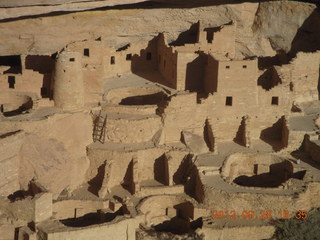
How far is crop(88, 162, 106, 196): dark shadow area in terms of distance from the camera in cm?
2683

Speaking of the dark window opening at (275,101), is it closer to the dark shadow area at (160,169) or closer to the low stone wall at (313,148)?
the low stone wall at (313,148)

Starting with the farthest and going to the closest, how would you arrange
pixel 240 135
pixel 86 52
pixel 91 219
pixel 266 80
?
pixel 266 80 → pixel 240 135 → pixel 86 52 → pixel 91 219

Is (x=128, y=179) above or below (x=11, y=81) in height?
below

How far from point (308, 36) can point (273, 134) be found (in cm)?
483

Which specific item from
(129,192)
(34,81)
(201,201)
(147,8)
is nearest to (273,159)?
(201,201)

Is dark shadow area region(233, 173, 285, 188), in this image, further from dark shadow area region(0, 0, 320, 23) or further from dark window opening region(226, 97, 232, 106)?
dark shadow area region(0, 0, 320, 23)

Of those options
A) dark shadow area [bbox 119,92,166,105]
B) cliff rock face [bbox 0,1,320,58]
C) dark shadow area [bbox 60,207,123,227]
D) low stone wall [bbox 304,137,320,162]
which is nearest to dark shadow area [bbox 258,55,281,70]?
cliff rock face [bbox 0,1,320,58]

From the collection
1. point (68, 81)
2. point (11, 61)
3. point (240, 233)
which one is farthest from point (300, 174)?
point (11, 61)

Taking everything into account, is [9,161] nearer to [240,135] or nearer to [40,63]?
[40,63]

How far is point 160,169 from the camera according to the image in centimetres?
2761

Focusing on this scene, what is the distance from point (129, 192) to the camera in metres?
26.7

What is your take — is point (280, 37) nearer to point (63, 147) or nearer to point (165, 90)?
point (165, 90)

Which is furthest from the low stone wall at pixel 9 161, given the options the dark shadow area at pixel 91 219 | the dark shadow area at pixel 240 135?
the dark shadow area at pixel 240 135

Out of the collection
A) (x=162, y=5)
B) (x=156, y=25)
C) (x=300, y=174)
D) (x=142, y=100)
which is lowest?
(x=300, y=174)
